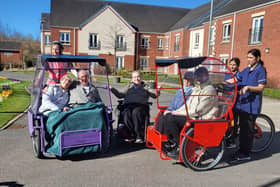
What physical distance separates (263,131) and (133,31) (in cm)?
2957

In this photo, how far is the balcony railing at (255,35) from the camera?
689 inches

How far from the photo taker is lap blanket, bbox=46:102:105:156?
3.95 metres

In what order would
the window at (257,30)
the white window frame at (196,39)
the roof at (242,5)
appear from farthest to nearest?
the white window frame at (196,39) < the roof at (242,5) < the window at (257,30)

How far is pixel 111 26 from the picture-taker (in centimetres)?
3195

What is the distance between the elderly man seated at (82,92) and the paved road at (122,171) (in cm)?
102

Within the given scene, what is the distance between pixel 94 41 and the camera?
32062mm

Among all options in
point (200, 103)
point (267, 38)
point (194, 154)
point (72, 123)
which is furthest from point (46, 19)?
point (194, 154)

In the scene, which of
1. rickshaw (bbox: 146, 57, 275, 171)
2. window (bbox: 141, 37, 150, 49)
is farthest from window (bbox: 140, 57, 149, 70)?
rickshaw (bbox: 146, 57, 275, 171)

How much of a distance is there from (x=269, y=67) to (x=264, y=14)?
364cm

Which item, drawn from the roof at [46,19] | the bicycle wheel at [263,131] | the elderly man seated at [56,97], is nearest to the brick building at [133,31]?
the roof at [46,19]

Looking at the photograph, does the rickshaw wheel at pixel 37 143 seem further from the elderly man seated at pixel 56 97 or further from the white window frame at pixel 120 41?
the white window frame at pixel 120 41

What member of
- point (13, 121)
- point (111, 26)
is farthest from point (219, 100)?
point (111, 26)

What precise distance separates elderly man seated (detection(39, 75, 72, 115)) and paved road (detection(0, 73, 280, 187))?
867mm

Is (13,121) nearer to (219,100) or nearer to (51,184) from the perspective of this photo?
(51,184)
